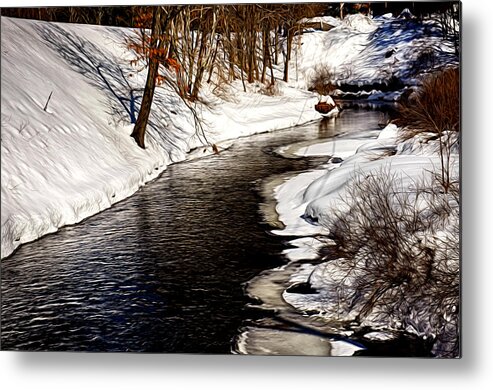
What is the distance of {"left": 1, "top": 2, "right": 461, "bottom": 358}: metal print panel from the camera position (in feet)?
14.8

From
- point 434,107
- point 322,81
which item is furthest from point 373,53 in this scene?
point 434,107

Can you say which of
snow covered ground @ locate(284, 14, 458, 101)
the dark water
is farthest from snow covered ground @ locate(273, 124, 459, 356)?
snow covered ground @ locate(284, 14, 458, 101)

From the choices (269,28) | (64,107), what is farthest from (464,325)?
(64,107)

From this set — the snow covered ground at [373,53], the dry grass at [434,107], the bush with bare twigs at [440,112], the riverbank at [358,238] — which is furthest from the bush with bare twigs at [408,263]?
the snow covered ground at [373,53]

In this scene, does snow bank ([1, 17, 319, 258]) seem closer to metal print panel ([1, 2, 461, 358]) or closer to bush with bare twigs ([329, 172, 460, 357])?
metal print panel ([1, 2, 461, 358])

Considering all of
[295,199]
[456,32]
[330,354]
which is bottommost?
[330,354]

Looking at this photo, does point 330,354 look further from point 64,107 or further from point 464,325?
point 64,107

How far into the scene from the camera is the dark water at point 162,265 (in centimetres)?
462

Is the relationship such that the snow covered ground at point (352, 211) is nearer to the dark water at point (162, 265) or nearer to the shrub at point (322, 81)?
the dark water at point (162, 265)

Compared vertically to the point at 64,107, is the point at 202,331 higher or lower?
lower

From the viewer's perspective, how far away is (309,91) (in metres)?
4.77

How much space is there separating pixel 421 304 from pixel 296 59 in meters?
1.37

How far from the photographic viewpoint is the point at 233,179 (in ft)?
15.9

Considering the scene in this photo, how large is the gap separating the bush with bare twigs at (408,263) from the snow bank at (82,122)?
2.05ft
